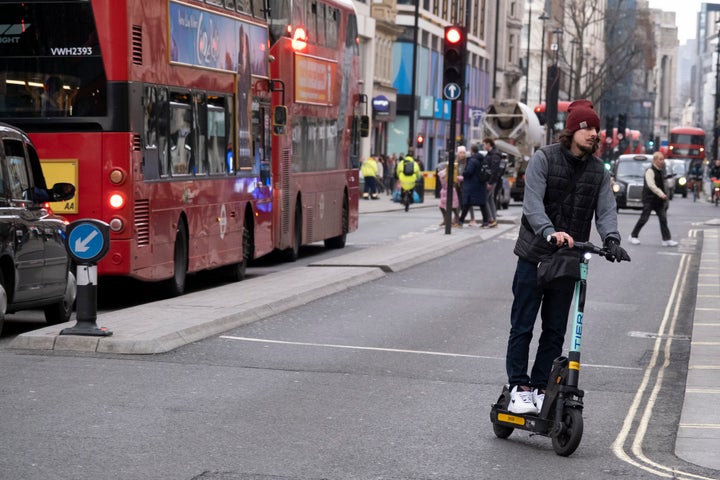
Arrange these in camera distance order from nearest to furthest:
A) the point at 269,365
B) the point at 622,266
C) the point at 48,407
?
the point at 48,407
the point at 269,365
the point at 622,266

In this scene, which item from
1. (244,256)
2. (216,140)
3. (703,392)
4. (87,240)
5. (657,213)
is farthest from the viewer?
(657,213)

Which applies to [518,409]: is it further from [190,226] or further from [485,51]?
[485,51]

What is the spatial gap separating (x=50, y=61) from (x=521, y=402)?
27.3 ft

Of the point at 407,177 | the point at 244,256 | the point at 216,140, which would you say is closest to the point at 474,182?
the point at 244,256

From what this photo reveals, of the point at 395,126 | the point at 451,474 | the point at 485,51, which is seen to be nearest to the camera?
the point at 451,474

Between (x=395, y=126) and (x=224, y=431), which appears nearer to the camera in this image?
(x=224, y=431)

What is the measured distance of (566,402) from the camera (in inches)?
314

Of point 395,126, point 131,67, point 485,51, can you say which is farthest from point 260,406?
point 485,51

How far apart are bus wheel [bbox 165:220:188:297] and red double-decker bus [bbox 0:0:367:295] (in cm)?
2

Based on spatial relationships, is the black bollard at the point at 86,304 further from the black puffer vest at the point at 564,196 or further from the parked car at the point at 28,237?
the black puffer vest at the point at 564,196

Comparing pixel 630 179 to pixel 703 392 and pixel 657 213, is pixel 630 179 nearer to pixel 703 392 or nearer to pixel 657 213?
pixel 657 213

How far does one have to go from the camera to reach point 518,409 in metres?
8.29

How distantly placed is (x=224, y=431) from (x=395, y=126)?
6436 cm

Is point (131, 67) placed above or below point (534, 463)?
above
